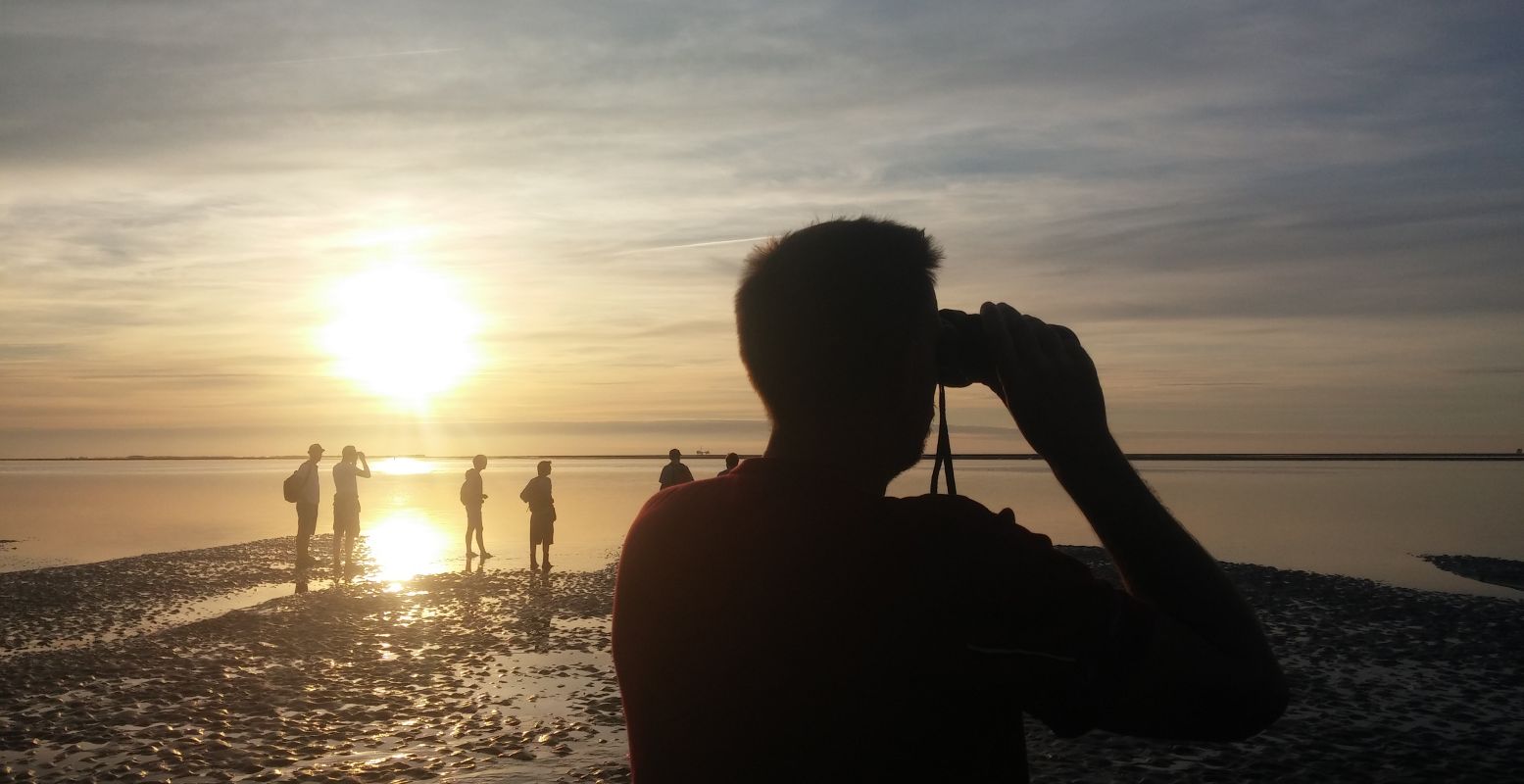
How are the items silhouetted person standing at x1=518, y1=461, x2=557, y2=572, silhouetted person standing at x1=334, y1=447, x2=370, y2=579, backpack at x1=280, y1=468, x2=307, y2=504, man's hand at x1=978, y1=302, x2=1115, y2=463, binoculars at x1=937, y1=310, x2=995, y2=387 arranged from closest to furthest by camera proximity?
man's hand at x1=978, y1=302, x2=1115, y2=463 < binoculars at x1=937, y1=310, x2=995, y2=387 < backpack at x1=280, y1=468, x2=307, y2=504 < silhouetted person standing at x1=334, y1=447, x2=370, y2=579 < silhouetted person standing at x1=518, y1=461, x2=557, y2=572

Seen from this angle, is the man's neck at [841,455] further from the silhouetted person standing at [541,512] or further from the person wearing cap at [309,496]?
the silhouetted person standing at [541,512]

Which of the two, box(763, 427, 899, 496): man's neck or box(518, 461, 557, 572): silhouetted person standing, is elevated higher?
box(763, 427, 899, 496): man's neck

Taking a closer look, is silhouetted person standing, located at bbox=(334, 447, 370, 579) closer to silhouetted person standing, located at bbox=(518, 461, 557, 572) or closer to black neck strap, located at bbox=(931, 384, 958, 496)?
silhouetted person standing, located at bbox=(518, 461, 557, 572)

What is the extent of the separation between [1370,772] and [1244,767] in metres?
1.18

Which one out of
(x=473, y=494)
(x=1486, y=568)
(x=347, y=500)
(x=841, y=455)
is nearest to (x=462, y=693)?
(x=841, y=455)

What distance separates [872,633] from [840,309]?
56 cm

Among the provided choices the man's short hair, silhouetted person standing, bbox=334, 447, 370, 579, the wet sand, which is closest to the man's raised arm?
the man's short hair

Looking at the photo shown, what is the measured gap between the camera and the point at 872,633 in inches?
59.1

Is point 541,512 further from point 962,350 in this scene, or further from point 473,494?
point 962,350

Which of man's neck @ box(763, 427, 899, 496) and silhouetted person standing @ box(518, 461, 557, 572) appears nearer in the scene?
man's neck @ box(763, 427, 899, 496)

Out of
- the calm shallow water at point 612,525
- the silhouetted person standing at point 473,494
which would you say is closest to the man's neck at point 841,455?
the calm shallow water at point 612,525

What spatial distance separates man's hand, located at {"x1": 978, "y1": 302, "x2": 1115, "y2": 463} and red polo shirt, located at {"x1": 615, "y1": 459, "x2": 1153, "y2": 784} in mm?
210

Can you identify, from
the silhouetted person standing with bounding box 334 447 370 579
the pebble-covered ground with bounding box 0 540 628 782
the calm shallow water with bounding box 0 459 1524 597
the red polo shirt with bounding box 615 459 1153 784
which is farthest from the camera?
the calm shallow water with bounding box 0 459 1524 597

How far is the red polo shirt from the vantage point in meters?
1.46
